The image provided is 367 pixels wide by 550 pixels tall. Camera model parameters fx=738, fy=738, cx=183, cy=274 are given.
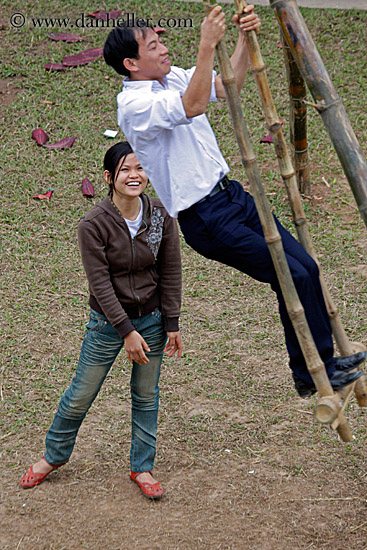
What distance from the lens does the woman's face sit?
10.8 ft

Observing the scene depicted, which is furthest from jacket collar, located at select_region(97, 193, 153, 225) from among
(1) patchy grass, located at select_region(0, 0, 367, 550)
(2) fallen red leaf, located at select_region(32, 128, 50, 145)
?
(2) fallen red leaf, located at select_region(32, 128, 50, 145)

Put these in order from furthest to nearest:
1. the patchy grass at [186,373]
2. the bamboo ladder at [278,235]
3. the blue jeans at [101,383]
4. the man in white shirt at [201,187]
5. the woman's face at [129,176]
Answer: the patchy grass at [186,373] → the blue jeans at [101,383] → the woman's face at [129,176] → the man in white shirt at [201,187] → the bamboo ladder at [278,235]

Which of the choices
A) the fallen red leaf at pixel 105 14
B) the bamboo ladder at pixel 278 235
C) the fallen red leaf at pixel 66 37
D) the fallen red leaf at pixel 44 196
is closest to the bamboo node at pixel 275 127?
the bamboo ladder at pixel 278 235

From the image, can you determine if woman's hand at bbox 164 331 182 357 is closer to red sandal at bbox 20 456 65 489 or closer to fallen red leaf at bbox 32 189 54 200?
red sandal at bbox 20 456 65 489

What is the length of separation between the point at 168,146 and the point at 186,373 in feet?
7.59

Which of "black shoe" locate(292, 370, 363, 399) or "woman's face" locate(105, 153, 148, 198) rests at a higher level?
"woman's face" locate(105, 153, 148, 198)

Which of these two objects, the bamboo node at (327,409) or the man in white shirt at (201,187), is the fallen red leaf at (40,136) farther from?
the bamboo node at (327,409)

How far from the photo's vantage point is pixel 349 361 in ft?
10.0

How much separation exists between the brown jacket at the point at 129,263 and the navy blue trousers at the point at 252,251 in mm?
437

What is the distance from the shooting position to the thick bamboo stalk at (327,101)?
264 cm

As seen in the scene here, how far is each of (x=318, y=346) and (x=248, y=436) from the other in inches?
60.9

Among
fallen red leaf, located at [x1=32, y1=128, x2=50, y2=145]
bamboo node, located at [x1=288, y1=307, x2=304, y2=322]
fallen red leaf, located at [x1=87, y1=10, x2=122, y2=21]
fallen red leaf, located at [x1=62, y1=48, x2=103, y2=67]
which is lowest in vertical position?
fallen red leaf, located at [x1=32, y1=128, x2=50, y2=145]

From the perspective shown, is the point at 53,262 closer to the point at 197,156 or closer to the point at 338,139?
the point at 197,156

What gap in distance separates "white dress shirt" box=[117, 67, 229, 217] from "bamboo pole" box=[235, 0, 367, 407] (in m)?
0.26
